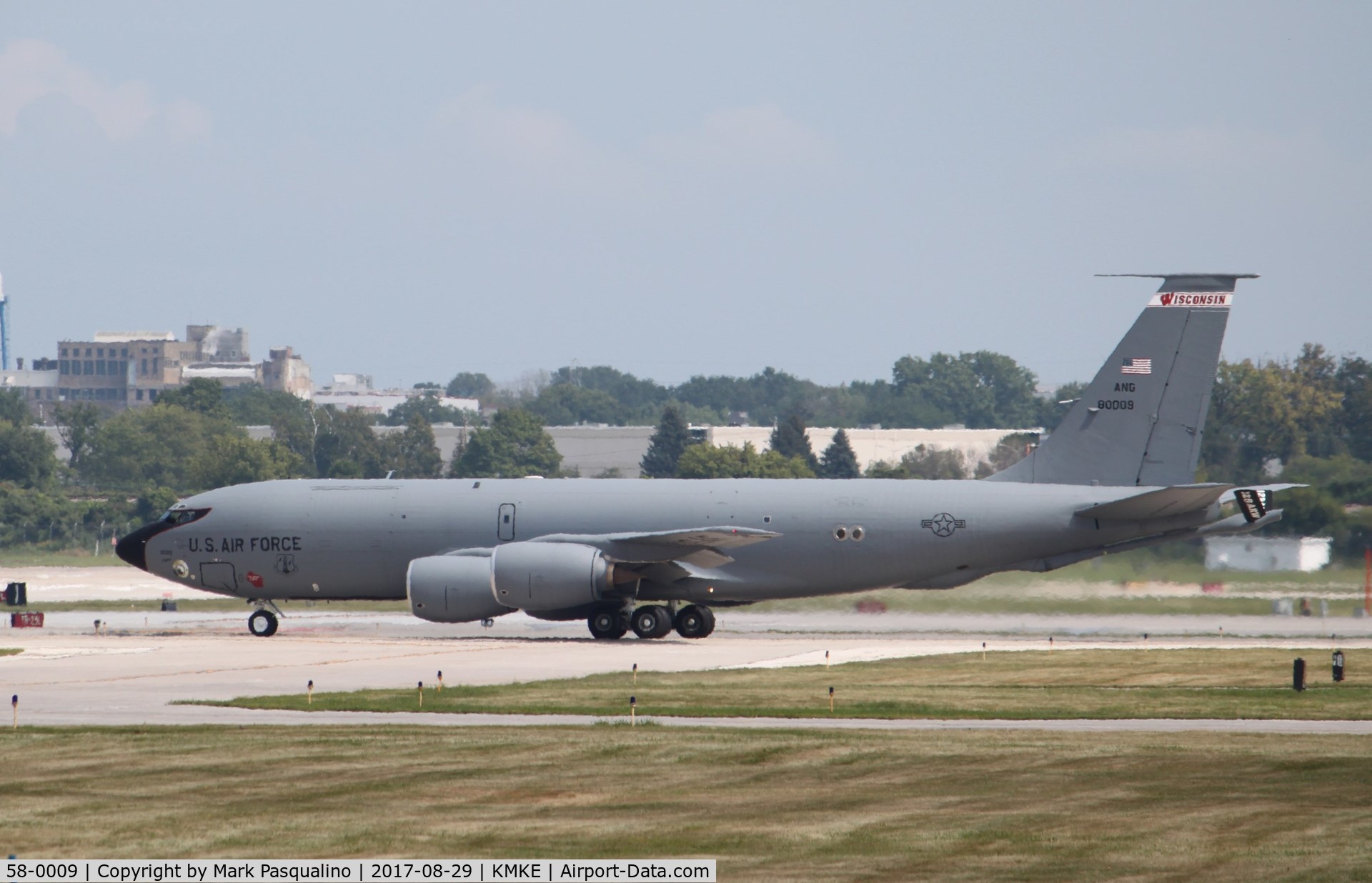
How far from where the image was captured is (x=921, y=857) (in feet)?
59.1

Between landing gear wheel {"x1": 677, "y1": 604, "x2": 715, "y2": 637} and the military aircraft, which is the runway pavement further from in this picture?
the military aircraft

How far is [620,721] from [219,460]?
315 feet

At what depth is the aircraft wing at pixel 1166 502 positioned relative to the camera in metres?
43.7

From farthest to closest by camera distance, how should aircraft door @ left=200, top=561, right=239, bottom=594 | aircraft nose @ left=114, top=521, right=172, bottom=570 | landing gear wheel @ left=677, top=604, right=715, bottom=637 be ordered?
aircraft nose @ left=114, top=521, right=172, bottom=570 < aircraft door @ left=200, top=561, right=239, bottom=594 < landing gear wheel @ left=677, top=604, right=715, bottom=637

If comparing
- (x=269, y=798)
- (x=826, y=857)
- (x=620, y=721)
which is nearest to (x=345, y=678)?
(x=620, y=721)

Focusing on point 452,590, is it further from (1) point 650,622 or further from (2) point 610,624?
(1) point 650,622

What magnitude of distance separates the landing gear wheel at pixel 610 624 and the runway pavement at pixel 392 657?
1.60 feet

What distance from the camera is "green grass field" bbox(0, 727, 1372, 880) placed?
1816 cm

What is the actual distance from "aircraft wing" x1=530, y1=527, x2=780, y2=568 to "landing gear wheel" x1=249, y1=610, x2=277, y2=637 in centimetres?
864

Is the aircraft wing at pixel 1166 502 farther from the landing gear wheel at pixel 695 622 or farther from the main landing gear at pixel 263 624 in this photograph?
the main landing gear at pixel 263 624

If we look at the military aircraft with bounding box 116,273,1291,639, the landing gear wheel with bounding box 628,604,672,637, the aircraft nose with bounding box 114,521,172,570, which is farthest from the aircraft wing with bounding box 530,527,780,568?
the aircraft nose with bounding box 114,521,172,570

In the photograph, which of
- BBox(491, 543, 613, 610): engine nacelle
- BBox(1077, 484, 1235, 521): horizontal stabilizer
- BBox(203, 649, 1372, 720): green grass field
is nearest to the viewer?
BBox(203, 649, 1372, 720): green grass field

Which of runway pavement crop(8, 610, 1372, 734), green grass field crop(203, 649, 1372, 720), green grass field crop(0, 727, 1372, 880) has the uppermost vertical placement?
green grass field crop(0, 727, 1372, 880)

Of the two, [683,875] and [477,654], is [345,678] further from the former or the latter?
[683,875]
